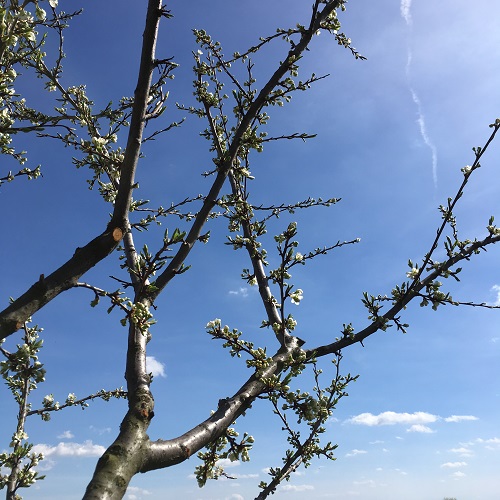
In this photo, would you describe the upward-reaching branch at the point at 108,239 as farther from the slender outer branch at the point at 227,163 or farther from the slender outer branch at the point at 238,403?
the slender outer branch at the point at 238,403

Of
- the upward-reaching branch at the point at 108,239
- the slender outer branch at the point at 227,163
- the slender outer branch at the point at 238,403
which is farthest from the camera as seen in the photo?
the slender outer branch at the point at 227,163

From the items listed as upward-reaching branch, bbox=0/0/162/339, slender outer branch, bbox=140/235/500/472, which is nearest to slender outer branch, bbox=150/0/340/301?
upward-reaching branch, bbox=0/0/162/339

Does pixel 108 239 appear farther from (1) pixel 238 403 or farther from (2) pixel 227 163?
(1) pixel 238 403

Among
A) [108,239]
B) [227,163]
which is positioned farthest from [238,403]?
[227,163]

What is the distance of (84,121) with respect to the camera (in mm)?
4895

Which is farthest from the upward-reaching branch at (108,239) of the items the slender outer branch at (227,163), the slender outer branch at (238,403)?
the slender outer branch at (238,403)

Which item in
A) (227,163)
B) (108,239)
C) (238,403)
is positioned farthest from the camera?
(227,163)

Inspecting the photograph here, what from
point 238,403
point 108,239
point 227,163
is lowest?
point 238,403

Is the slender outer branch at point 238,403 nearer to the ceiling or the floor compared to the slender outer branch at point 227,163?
nearer to the floor

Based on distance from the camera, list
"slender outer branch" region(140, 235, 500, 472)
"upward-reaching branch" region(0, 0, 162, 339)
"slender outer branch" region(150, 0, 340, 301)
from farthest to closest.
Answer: "slender outer branch" region(150, 0, 340, 301) → "slender outer branch" region(140, 235, 500, 472) → "upward-reaching branch" region(0, 0, 162, 339)

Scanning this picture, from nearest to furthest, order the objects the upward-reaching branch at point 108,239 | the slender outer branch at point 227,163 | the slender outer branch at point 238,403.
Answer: the upward-reaching branch at point 108,239, the slender outer branch at point 238,403, the slender outer branch at point 227,163

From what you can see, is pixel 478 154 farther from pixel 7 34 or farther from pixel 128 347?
pixel 7 34

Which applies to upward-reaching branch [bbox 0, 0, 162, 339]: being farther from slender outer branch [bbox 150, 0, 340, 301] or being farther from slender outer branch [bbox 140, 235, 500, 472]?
slender outer branch [bbox 140, 235, 500, 472]

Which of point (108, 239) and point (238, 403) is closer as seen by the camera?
point (108, 239)
